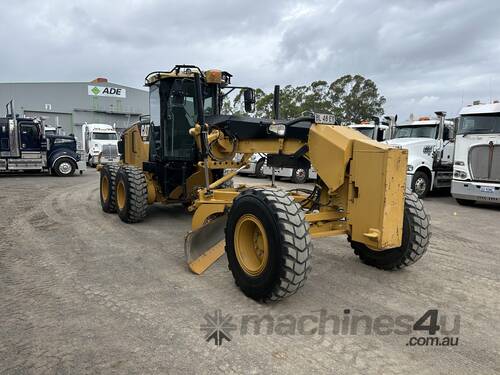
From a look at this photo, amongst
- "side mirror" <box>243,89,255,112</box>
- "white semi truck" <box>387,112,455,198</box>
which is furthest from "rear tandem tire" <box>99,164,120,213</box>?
"white semi truck" <box>387,112,455,198</box>

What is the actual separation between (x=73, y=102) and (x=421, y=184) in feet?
135

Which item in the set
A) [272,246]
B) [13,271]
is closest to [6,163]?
[13,271]

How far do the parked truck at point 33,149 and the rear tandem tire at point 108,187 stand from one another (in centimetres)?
1113

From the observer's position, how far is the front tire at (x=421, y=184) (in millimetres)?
12266

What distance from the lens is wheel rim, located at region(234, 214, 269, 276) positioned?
4.00 meters

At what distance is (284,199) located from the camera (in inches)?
146

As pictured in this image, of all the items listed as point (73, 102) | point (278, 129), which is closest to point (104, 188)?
point (278, 129)

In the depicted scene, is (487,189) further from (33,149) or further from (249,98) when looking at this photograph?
(33,149)

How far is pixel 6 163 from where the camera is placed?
17.8m

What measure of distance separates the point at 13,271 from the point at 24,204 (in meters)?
5.85

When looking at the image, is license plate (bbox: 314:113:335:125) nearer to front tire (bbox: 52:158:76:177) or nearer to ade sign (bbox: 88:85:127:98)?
front tire (bbox: 52:158:76:177)

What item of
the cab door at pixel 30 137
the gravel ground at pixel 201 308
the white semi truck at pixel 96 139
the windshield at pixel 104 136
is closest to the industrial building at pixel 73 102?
the white semi truck at pixel 96 139

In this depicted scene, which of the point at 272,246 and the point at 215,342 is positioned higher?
the point at 272,246

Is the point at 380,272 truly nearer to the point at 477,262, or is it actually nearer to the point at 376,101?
the point at 477,262
